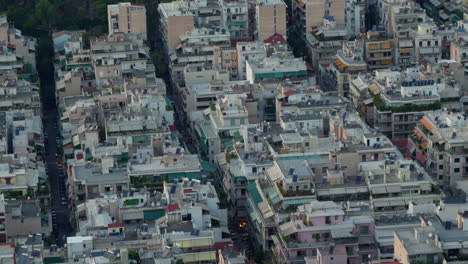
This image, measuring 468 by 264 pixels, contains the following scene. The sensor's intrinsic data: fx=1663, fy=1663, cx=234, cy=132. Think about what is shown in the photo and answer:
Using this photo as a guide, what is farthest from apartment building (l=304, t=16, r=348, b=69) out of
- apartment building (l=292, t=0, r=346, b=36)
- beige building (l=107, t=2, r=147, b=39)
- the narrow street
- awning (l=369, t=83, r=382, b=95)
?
the narrow street

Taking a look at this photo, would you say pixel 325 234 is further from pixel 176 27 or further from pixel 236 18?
pixel 236 18

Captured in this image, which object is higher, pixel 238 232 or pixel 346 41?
pixel 346 41

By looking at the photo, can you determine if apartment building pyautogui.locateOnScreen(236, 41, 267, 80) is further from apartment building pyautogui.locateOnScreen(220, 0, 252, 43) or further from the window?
the window

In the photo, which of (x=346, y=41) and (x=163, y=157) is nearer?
(x=163, y=157)

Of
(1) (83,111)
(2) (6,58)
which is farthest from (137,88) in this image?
(2) (6,58)

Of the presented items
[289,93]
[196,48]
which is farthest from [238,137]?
[196,48]

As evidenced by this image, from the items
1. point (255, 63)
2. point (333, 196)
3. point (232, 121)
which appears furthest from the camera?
point (255, 63)

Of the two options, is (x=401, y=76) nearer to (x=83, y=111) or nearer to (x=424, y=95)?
(x=424, y=95)

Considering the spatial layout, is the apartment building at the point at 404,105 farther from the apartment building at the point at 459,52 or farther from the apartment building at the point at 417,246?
the apartment building at the point at 417,246

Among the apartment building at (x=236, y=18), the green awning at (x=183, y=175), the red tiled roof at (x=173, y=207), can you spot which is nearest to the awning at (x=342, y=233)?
the red tiled roof at (x=173, y=207)
